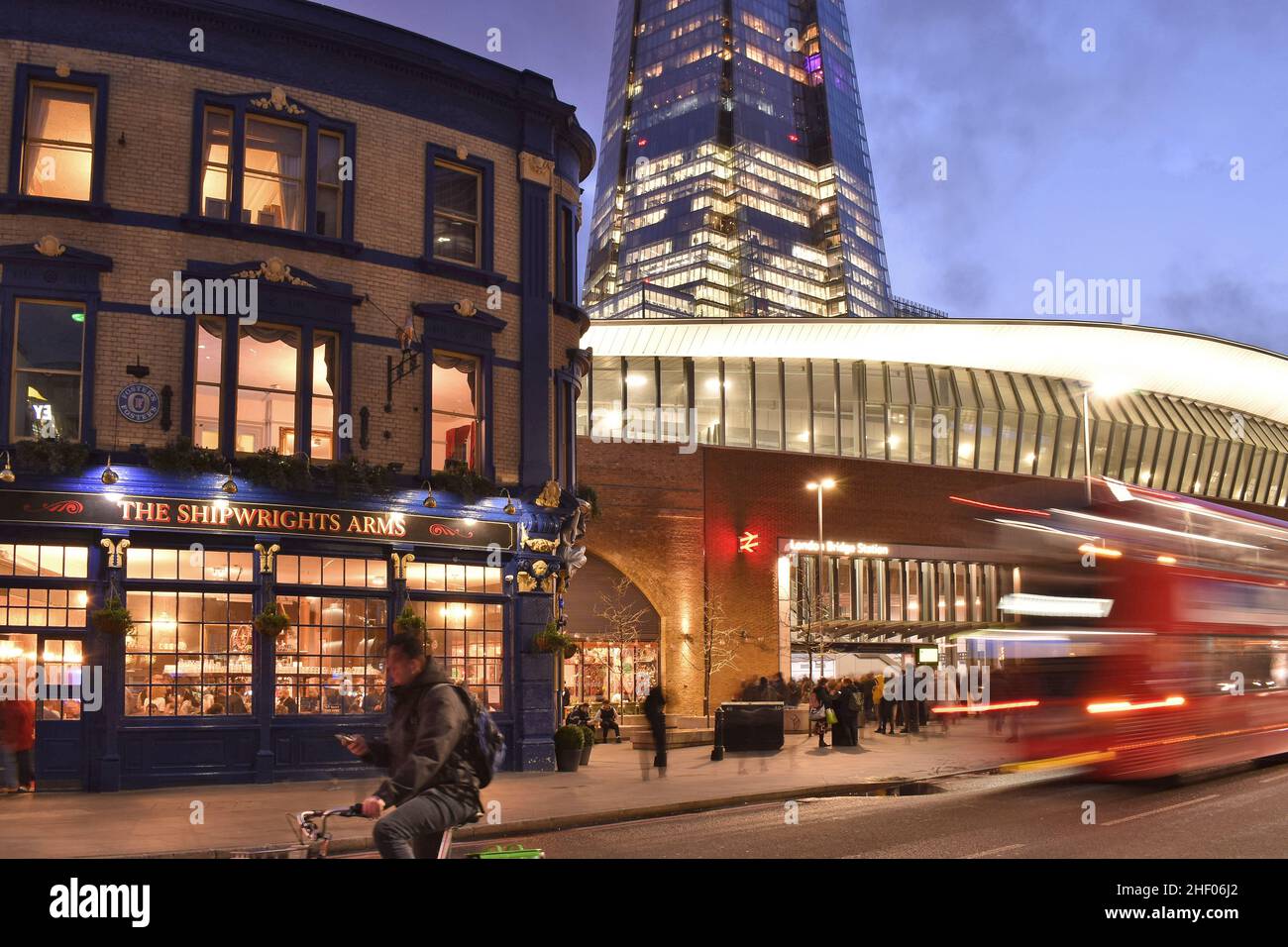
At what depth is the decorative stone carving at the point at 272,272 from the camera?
23.0 meters

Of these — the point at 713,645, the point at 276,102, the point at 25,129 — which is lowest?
the point at 713,645

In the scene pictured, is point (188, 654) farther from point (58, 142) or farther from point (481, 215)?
point (481, 215)

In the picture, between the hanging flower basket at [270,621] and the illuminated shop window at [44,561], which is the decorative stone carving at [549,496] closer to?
the hanging flower basket at [270,621]

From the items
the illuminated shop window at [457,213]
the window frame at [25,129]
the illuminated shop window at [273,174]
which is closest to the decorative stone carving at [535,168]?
the illuminated shop window at [457,213]

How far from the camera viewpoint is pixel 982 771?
24.1 metres

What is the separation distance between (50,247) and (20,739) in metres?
7.92

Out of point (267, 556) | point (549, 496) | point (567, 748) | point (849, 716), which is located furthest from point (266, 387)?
point (849, 716)

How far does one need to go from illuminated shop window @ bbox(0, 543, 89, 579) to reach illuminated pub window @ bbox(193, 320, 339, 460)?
9.01ft

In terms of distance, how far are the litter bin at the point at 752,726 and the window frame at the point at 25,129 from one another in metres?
17.2

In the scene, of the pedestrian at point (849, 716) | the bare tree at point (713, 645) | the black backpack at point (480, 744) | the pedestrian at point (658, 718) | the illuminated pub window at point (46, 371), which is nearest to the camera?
the black backpack at point (480, 744)

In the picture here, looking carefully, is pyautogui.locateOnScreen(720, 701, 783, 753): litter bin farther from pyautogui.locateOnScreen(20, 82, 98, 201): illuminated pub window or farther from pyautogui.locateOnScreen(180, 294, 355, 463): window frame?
pyautogui.locateOnScreen(20, 82, 98, 201): illuminated pub window

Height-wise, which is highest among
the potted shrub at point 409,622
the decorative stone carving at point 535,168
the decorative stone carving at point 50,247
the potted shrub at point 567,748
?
the decorative stone carving at point 535,168

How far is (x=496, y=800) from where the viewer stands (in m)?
19.0
